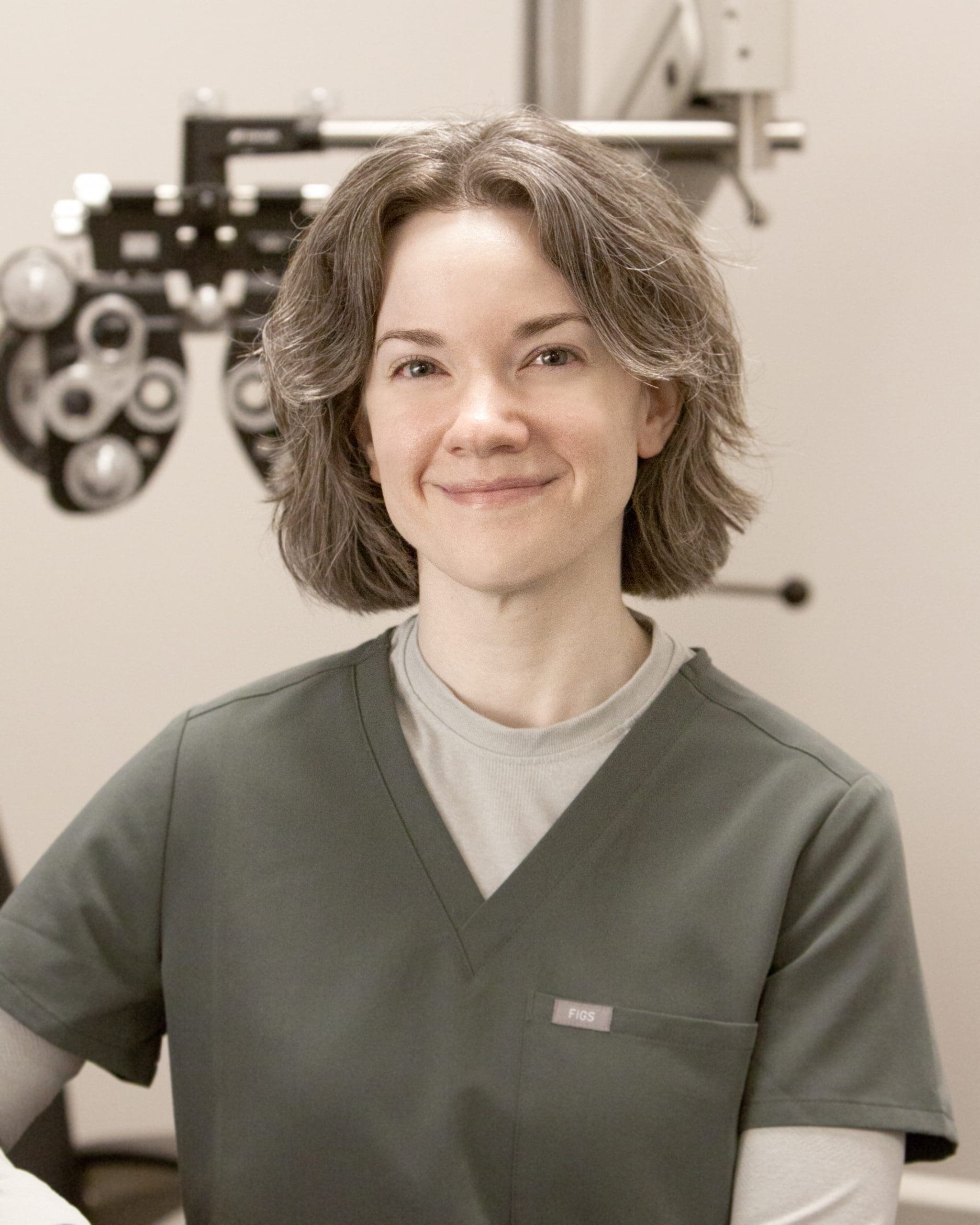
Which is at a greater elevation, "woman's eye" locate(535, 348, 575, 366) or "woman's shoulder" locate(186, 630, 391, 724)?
"woman's eye" locate(535, 348, 575, 366)

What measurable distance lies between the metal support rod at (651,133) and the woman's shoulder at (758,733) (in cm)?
59

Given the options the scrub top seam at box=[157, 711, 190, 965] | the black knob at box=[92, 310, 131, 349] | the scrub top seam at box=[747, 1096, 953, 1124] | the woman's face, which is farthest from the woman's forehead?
the black knob at box=[92, 310, 131, 349]

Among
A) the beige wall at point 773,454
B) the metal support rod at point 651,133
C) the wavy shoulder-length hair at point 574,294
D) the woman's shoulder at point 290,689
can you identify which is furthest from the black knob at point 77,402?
the woman's shoulder at point 290,689

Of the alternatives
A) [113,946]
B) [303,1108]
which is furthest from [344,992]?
[113,946]

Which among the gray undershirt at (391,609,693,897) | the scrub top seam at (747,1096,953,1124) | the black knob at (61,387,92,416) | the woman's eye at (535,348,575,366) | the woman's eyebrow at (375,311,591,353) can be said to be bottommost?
the scrub top seam at (747,1096,953,1124)

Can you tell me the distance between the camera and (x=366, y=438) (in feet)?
3.68

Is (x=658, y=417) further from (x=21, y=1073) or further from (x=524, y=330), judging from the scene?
(x=21, y=1073)

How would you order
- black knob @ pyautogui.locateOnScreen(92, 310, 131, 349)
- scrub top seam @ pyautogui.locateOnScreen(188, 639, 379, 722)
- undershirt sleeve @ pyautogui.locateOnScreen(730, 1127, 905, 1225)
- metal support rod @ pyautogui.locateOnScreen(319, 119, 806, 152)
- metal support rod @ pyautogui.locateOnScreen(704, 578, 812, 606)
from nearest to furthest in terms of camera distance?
1. undershirt sleeve @ pyautogui.locateOnScreen(730, 1127, 905, 1225)
2. scrub top seam @ pyautogui.locateOnScreen(188, 639, 379, 722)
3. metal support rod @ pyautogui.locateOnScreen(319, 119, 806, 152)
4. black knob @ pyautogui.locateOnScreen(92, 310, 131, 349)
5. metal support rod @ pyautogui.locateOnScreen(704, 578, 812, 606)

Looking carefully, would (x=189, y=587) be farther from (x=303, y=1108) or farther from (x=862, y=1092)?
(x=862, y=1092)

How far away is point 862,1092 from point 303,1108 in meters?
0.39

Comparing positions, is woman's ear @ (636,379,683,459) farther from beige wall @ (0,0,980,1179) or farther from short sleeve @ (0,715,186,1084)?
beige wall @ (0,0,980,1179)

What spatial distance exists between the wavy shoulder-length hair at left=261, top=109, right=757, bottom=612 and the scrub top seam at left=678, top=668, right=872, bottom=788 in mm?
137

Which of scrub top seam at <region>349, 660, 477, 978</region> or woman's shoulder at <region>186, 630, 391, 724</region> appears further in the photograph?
woman's shoulder at <region>186, 630, 391, 724</region>

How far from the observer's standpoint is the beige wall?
1.85 meters
